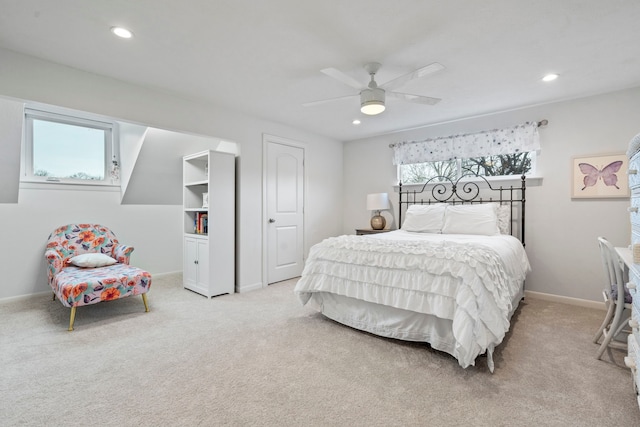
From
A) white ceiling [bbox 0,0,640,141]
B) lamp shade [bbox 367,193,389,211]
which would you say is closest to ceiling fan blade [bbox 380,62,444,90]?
white ceiling [bbox 0,0,640,141]

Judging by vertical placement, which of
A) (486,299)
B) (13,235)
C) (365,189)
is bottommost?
(486,299)

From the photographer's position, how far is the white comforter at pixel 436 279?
1968 mm

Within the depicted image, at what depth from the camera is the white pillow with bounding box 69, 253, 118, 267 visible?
333cm

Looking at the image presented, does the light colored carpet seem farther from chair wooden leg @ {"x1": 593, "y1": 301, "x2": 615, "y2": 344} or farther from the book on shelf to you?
the book on shelf

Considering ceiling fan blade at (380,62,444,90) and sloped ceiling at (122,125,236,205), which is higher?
ceiling fan blade at (380,62,444,90)

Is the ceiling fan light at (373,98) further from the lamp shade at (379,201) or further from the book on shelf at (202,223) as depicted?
the book on shelf at (202,223)

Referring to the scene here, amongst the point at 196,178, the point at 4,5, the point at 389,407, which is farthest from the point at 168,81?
the point at 389,407

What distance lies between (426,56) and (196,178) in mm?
3170

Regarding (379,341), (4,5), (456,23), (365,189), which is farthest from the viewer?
(365,189)

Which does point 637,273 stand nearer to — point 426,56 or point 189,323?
point 426,56

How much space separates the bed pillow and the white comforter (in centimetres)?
72

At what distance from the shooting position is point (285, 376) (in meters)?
1.96

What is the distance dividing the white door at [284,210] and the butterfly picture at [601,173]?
3.54 m

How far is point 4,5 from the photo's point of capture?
1.80m
